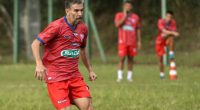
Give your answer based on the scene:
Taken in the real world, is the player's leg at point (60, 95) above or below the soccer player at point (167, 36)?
above

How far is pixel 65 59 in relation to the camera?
7.78 m

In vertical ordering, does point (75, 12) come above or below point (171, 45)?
above

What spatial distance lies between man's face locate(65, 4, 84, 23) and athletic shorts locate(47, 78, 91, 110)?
0.80m

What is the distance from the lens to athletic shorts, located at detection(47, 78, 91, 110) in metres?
7.55

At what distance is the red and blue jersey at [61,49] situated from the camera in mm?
7715

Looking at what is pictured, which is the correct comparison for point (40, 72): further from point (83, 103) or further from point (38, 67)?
point (83, 103)

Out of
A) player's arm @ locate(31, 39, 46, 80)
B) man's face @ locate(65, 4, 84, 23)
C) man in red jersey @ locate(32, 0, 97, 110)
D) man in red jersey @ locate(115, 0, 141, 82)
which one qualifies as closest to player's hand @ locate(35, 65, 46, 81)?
player's arm @ locate(31, 39, 46, 80)

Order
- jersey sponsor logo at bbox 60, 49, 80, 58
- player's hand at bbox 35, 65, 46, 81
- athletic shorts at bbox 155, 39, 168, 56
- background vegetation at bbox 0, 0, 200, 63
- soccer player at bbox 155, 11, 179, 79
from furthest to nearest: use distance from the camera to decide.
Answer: background vegetation at bbox 0, 0, 200, 63 < athletic shorts at bbox 155, 39, 168, 56 < soccer player at bbox 155, 11, 179, 79 < jersey sponsor logo at bbox 60, 49, 80, 58 < player's hand at bbox 35, 65, 46, 81

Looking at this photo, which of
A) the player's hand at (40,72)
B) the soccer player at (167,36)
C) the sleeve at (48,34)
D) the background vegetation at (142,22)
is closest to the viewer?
the player's hand at (40,72)

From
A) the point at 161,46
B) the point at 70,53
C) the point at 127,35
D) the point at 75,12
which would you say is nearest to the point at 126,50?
the point at 127,35

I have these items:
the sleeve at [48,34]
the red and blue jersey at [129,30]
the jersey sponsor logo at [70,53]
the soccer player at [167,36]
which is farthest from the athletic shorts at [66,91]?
the red and blue jersey at [129,30]

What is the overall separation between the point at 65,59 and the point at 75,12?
2.12 feet

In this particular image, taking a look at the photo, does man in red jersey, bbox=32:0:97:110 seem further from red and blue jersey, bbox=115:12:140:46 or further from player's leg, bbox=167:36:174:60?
player's leg, bbox=167:36:174:60

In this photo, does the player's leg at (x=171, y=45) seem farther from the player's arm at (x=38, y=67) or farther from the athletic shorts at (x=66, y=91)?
the player's arm at (x=38, y=67)
